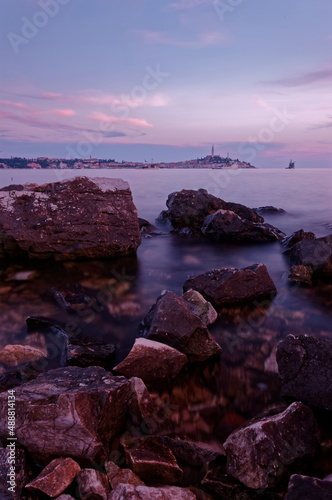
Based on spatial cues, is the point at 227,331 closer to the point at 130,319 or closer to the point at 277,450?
the point at 130,319

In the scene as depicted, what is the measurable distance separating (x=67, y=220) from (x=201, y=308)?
480 centimetres

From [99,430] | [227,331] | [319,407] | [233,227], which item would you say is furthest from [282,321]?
[233,227]

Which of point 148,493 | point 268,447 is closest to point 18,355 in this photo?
point 148,493

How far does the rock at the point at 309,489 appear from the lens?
2.32 m

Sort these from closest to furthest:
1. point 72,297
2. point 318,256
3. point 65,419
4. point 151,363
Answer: point 65,419 → point 151,363 → point 72,297 → point 318,256

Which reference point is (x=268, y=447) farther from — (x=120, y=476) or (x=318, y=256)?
(x=318, y=256)

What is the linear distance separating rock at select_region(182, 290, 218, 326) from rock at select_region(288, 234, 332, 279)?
346 cm

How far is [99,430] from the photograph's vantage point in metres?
3.06

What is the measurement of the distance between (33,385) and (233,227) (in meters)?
9.53

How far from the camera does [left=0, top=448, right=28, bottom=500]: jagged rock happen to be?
2588mm

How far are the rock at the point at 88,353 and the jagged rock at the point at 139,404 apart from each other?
3.60 ft

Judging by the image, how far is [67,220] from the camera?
882 centimetres

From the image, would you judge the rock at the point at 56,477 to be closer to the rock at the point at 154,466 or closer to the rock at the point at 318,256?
the rock at the point at 154,466

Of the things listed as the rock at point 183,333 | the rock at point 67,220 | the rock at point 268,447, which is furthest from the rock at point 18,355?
the rock at point 67,220
